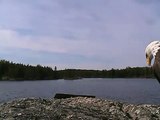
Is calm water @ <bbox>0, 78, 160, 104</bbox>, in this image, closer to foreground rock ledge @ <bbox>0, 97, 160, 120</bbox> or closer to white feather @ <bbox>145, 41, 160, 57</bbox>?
foreground rock ledge @ <bbox>0, 97, 160, 120</bbox>

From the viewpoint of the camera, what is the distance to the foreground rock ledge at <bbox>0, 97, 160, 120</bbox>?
39.9ft

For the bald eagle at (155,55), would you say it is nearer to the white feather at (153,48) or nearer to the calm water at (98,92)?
the white feather at (153,48)

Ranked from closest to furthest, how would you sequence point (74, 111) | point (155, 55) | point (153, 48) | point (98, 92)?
point (155, 55) < point (153, 48) < point (74, 111) < point (98, 92)

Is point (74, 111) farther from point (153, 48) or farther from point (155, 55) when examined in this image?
point (155, 55)

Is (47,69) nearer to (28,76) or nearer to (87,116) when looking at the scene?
(28,76)

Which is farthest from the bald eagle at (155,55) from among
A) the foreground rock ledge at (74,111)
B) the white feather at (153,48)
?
the foreground rock ledge at (74,111)

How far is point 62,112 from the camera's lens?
1262 centimetres

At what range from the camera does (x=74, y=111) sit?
42.3ft

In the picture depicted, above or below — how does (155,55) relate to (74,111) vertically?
above

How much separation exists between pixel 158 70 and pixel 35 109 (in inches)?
214

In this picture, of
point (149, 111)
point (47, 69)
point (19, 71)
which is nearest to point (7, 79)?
point (19, 71)

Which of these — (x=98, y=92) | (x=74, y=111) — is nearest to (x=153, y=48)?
(x=74, y=111)

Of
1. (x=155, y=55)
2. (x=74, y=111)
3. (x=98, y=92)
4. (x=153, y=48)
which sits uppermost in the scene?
(x=153, y=48)

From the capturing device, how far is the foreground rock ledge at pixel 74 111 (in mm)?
12148
